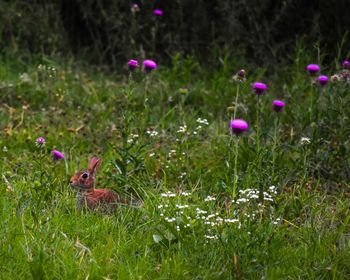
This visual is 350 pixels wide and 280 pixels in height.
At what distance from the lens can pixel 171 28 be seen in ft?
26.3

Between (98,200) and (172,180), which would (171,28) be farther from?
(98,200)

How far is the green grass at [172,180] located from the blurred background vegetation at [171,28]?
1.61ft

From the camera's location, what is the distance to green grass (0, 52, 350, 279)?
148 inches

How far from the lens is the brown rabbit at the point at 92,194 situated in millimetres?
4391

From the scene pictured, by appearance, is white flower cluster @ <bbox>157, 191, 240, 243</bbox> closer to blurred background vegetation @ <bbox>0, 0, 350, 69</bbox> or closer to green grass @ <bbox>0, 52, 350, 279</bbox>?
green grass @ <bbox>0, 52, 350, 279</bbox>

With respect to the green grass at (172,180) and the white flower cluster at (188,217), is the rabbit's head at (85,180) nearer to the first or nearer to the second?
the green grass at (172,180)

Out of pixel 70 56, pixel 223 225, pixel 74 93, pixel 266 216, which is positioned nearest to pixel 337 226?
pixel 266 216

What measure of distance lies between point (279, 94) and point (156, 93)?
1.09m

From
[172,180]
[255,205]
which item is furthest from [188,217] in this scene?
[172,180]

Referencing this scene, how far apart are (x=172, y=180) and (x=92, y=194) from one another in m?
0.70

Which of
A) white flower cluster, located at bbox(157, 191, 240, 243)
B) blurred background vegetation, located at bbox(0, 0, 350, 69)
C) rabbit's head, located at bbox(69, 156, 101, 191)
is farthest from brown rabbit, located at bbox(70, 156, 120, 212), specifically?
A: blurred background vegetation, located at bbox(0, 0, 350, 69)

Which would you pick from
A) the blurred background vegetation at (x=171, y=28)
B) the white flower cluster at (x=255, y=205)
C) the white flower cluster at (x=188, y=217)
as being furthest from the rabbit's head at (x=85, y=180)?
the blurred background vegetation at (x=171, y=28)

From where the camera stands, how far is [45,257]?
3.59m

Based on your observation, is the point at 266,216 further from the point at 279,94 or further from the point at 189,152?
the point at 279,94
